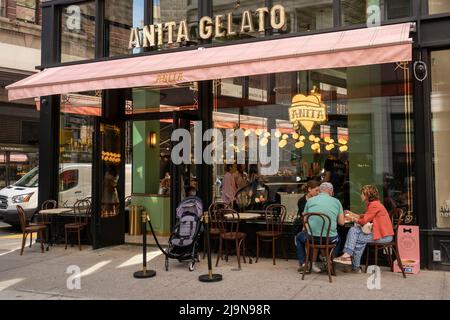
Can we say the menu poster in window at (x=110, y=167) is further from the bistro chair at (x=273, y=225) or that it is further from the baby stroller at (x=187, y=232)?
the bistro chair at (x=273, y=225)

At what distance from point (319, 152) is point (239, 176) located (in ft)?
5.73

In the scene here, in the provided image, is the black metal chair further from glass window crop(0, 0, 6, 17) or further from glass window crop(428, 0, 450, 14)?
glass window crop(0, 0, 6, 17)

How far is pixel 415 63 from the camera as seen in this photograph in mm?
7367

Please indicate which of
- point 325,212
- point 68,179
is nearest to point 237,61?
point 325,212

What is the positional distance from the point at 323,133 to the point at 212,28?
2827 millimetres

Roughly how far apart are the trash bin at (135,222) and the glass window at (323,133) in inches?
111

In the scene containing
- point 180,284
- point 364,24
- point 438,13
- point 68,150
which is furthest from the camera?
point 68,150

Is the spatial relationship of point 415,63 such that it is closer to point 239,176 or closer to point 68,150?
point 239,176

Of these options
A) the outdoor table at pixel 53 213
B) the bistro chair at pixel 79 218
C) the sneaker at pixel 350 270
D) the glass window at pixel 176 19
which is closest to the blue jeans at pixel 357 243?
the sneaker at pixel 350 270

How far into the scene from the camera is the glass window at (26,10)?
74.2 feet

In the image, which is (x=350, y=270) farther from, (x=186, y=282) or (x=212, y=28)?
(x=212, y=28)

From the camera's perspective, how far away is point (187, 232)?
7.67 metres

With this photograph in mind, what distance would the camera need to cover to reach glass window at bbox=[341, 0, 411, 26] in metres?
7.66
